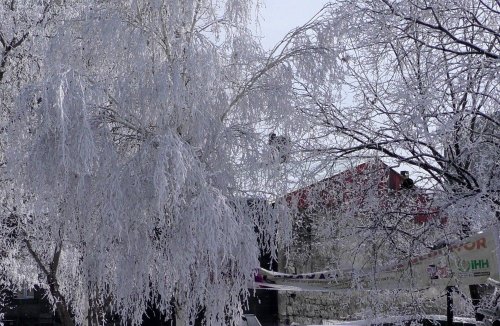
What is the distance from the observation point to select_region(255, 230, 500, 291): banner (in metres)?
8.20

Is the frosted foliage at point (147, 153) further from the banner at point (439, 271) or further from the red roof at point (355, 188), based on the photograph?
the banner at point (439, 271)

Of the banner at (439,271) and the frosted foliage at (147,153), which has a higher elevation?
the frosted foliage at (147,153)

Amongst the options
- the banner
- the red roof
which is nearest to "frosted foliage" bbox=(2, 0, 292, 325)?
the red roof

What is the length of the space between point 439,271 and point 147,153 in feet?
12.9

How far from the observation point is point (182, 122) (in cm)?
950

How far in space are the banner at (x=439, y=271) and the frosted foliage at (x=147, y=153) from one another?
137 cm

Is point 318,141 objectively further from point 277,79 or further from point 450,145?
point 450,145

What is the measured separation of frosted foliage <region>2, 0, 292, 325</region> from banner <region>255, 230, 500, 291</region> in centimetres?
137

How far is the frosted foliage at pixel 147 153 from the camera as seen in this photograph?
28.3ft

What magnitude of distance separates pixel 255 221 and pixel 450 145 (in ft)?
11.1

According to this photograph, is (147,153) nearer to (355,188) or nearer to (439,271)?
(355,188)

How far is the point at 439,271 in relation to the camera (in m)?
8.98

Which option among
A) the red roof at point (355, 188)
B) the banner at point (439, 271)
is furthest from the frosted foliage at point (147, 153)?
the banner at point (439, 271)

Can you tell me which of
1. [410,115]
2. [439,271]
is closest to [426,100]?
[410,115]
